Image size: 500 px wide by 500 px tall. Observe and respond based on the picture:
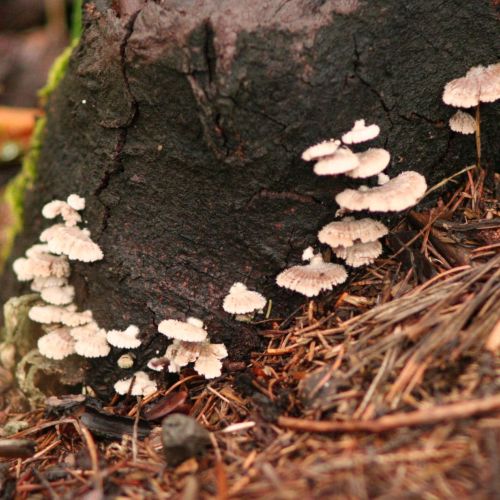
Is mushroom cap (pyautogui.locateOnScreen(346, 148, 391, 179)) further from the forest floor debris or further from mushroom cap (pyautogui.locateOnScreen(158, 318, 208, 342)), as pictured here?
mushroom cap (pyautogui.locateOnScreen(158, 318, 208, 342))

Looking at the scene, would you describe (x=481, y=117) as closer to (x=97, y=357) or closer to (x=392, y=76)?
(x=392, y=76)

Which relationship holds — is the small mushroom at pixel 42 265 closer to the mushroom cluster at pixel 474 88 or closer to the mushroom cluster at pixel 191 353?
the mushroom cluster at pixel 191 353

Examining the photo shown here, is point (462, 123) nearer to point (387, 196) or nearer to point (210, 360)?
point (387, 196)

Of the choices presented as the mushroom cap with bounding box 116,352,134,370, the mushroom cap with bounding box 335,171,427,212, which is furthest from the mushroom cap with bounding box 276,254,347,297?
the mushroom cap with bounding box 116,352,134,370

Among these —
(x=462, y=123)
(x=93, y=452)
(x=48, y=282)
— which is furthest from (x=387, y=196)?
(x=48, y=282)

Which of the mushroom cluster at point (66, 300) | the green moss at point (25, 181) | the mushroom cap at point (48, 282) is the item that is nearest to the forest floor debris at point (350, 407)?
the mushroom cluster at point (66, 300)
